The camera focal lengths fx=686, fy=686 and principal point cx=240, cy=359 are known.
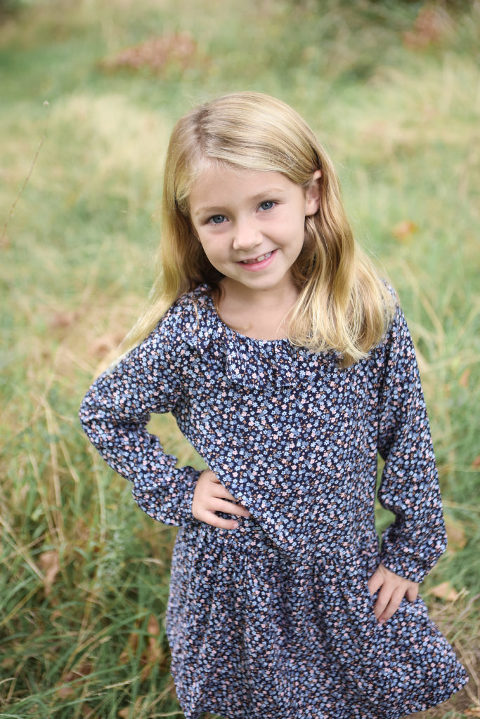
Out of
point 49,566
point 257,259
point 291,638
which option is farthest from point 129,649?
point 257,259

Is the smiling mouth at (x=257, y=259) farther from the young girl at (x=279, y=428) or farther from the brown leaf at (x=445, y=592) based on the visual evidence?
the brown leaf at (x=445, y=592)

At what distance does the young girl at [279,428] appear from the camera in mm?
1303

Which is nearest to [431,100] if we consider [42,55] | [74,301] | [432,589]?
[74,301]

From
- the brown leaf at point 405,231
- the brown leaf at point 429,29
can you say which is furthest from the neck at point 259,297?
the brown leaf at point 429,29

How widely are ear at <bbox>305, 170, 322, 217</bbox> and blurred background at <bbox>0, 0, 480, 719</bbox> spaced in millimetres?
259

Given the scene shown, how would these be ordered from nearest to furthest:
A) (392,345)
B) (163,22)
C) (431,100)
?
1. (392,345)
2. (431,100)
3. (163,22)

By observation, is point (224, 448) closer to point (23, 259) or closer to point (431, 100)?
point (23, 259)

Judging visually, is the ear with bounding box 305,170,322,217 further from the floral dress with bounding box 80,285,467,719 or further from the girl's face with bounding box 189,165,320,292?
the floral dress with bounding box 80,285,467,719

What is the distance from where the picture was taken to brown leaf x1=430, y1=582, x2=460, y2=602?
6.44 ft

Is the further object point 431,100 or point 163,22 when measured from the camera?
point 163,22

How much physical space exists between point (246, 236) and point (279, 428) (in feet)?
1.30

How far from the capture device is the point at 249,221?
1255 millimetres

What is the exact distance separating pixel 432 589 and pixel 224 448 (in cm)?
94

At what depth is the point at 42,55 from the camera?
970 cm
